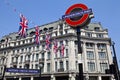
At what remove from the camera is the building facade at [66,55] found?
40031mm

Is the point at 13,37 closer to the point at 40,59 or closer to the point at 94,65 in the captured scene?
the point at 40,59

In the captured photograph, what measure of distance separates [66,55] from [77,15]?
2966 centimetres

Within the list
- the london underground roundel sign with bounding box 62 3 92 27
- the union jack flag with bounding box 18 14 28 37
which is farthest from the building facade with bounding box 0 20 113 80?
the london underground roundel sign with bounding box 62 3 92 27

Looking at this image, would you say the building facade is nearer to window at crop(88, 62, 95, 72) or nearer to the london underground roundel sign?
window at crop(88, 62, 95, 72)

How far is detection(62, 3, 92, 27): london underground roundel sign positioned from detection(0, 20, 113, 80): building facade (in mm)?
27244

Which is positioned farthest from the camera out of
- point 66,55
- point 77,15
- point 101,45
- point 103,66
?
point 101,45

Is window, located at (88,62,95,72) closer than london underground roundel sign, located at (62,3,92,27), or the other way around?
london underground roundel sign, located at (62,3,92,27)

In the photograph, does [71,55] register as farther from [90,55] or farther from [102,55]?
[102,55]

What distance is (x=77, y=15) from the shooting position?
11672 mm

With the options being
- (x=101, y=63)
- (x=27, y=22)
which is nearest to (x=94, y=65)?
(x=101, y=63)

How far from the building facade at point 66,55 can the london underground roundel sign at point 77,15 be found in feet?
89.4

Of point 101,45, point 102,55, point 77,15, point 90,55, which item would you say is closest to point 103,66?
point 102,55

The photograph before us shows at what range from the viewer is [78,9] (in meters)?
12.1

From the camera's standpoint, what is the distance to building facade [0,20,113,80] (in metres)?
40.0
